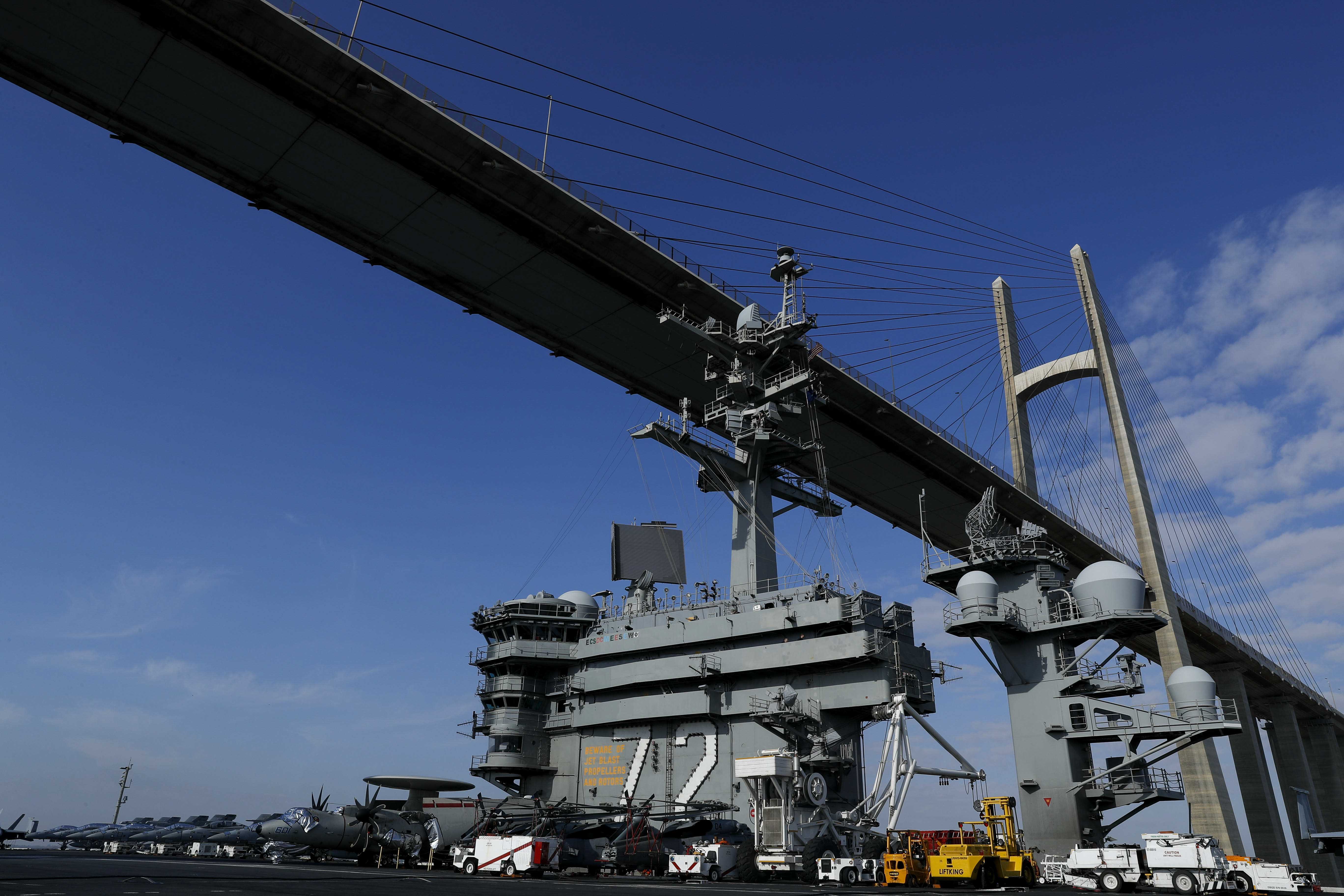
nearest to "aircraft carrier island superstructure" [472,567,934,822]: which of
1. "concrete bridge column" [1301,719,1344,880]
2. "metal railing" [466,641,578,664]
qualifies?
"metal railing" [466,641,578,664]

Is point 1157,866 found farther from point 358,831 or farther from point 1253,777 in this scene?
point 1253,777

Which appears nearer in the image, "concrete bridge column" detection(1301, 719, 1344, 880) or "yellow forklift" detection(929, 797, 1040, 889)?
"yellow forklift" detection(929, 797, 1040, 889)

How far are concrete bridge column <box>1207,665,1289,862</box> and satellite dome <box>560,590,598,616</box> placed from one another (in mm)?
52847

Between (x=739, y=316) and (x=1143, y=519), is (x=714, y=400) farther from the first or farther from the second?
(x=1143, y=519)

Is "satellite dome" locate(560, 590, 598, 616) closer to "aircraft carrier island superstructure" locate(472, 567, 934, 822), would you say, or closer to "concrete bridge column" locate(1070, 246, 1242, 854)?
"aircraft carrier island superstructure" locate(472, 567, 934, 822)

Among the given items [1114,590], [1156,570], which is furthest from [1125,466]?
[1114,590]

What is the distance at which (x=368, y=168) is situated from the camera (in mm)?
30703

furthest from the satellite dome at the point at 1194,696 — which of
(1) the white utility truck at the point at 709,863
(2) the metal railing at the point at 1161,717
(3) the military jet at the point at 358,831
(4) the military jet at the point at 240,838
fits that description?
(4) the military jet at the point at 240,838

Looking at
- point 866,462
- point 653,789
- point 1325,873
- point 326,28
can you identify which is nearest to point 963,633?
point 653,789

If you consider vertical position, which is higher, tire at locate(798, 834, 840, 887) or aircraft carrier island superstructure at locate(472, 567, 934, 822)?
aircraft carrier island superstructure at locate(472, 567, 934, 822)

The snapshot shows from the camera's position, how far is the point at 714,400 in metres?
41.7

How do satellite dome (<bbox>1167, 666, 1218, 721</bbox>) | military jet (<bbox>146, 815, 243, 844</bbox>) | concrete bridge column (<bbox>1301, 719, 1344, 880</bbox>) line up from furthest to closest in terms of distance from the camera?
concrete bridge column (<bbox>1301, 719, 1344, 880</bbox>)
military jet (<bbox>146, 815, 243, 844</bbox>)
satellite dome (<bbox>1167, 666, 1218, 721</bbox>)

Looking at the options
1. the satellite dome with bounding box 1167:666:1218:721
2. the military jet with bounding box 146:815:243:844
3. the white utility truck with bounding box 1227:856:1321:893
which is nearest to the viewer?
the white utility truck with bounding box 1227:856:1321:893

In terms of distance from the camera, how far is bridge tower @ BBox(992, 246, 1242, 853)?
138 feet
